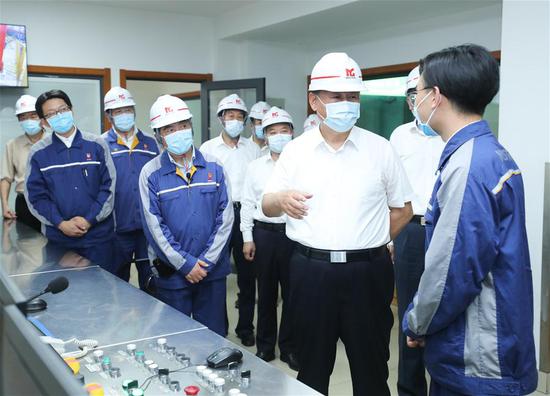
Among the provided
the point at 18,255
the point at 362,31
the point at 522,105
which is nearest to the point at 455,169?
the point at 522,105

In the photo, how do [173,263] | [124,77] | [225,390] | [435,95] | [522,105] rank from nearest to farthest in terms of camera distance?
[225,390]
[435,95]
[173,263]
[522,105]
[124,77]

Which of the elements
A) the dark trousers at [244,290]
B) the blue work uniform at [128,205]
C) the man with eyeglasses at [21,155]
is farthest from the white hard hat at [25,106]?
the dark trousers at [244,290]

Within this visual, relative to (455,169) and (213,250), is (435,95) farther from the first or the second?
(213,250)

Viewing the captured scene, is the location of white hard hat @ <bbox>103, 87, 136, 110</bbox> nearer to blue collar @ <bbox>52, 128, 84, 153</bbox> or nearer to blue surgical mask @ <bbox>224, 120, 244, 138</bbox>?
blue collar @ <bbox>52, 128, 84, 153</bbox>

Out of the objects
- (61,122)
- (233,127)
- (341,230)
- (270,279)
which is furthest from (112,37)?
(341,230)

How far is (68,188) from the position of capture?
326 cm

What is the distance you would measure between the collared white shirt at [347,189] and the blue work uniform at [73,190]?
157 centimetres

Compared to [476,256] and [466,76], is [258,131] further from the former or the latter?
[476,256]

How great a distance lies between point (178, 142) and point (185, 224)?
434 mm

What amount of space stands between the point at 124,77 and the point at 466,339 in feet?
18.3

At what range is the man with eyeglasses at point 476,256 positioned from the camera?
4.75 feet

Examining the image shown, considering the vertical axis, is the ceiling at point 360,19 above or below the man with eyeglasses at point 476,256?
above

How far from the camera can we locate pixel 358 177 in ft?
7.18

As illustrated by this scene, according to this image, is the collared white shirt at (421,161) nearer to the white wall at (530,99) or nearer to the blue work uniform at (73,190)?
the white wall at (530,99)
